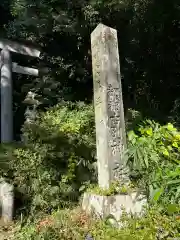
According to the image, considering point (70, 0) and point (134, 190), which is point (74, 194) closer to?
point (134, 190)

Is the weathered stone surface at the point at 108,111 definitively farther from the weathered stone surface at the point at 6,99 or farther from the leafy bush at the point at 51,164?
the weathered stone surface at the point at 6,99

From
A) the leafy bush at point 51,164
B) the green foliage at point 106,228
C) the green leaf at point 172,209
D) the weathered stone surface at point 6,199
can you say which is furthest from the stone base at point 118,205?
the weathered stone surface at point 6,199

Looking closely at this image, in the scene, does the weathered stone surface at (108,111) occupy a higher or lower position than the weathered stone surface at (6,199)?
higher

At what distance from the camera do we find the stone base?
13.0ft

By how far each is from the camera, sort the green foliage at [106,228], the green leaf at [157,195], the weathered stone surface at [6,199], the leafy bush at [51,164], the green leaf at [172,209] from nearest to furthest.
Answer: the green foliage at [106,228], the green leaf at [172,209], the green leaf at [157,195], the weathered stone surface at [6,199], the leafy bush at [51,164]

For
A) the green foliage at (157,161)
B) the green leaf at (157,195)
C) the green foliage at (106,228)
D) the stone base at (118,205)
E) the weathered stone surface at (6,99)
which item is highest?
the weathered stone surface at (6,99)

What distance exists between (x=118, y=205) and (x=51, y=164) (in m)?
1.95

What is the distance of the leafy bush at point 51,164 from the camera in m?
5.16

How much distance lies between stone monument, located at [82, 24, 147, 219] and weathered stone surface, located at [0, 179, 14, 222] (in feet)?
4.32

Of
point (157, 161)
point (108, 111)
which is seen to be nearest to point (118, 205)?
point (157, 161)

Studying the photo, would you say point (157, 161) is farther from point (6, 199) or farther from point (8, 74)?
point (8, 74)

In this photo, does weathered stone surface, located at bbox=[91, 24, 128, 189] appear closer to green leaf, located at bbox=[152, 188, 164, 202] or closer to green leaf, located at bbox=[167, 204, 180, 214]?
green leaf, located at bbox=[152, 188, 164, 202]

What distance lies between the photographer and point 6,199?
4910 mm

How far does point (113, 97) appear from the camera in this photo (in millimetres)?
4613
